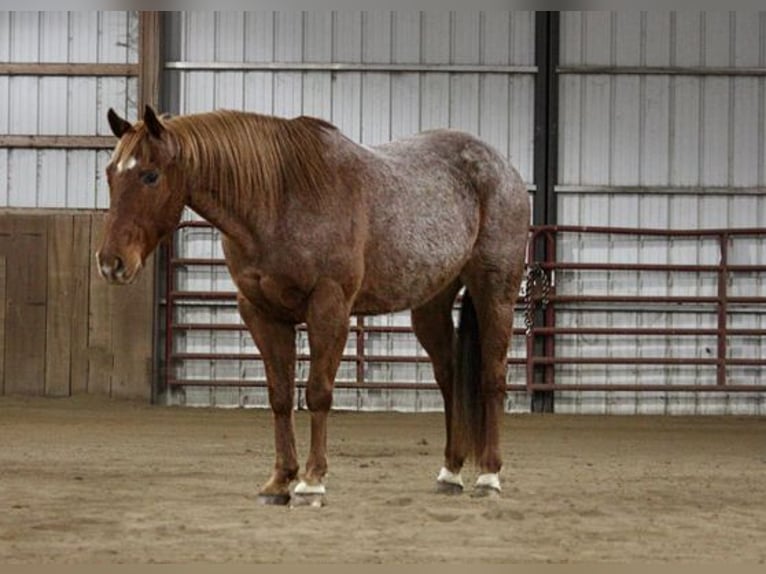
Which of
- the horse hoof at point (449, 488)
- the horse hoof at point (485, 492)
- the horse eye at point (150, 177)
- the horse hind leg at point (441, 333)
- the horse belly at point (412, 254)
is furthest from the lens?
the horse hind leg at point (441, 333)

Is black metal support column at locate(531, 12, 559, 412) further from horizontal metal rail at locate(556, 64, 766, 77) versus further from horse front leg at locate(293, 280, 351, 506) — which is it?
horse front leg at locate(293, 280, 351, 506)

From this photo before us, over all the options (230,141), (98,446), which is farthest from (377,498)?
(98,446)

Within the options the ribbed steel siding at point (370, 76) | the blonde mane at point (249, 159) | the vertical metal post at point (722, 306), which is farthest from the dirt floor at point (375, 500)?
the ribbed steel siding at point (370, 76)

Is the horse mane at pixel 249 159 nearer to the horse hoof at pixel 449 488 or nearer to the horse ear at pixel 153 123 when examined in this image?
the horse ear at pixel 153 123

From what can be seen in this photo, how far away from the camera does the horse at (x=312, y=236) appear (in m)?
5.89

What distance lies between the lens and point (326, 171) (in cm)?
621

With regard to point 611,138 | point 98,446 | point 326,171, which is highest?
point 611,138

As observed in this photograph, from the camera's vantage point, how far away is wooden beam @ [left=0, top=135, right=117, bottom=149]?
46.4ft

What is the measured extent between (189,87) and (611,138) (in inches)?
175

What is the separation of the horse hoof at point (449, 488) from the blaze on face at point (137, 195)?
198 cm

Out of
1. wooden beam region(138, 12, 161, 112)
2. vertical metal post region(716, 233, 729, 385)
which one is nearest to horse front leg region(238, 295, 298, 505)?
wooden beam region(138, 12, 161, 112)

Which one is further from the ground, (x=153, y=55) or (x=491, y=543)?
(x=153, y=55)

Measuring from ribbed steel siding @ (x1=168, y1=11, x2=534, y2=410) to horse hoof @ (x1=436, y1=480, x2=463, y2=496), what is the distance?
25.4 feet

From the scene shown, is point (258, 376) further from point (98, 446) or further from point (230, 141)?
point (230, 141)
